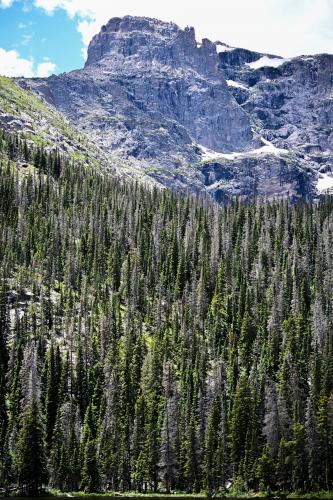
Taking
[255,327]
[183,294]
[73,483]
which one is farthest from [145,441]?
[183,294]

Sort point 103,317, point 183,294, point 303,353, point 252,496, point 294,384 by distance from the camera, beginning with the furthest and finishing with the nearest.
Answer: point 183,294
point 103,317
point 303,353
point 294,384
point 252,496

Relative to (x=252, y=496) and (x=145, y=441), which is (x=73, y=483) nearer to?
(x=145, y=441)

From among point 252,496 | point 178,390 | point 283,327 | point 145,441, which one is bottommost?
point 252,496

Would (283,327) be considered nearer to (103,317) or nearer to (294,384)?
(294,384)

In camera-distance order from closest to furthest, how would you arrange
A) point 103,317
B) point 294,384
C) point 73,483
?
point 73,483
point 294,384
point 103,317

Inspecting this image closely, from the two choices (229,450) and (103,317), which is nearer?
(229,450)

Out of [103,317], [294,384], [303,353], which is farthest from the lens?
[103,317]

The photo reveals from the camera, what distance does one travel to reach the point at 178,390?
487 ft

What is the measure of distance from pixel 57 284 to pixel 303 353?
242 ft

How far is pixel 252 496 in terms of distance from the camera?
113500 mm

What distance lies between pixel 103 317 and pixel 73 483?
172 feet

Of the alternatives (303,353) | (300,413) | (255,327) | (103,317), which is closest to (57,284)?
(103,317)

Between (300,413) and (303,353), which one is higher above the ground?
(303,353)

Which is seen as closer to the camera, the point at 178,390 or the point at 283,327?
the point at 178,390
